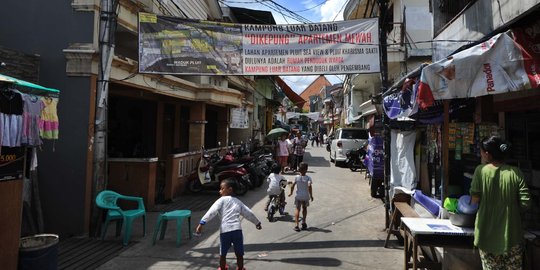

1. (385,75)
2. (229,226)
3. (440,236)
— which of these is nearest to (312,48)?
(385,75)

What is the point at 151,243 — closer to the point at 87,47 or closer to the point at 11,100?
the point at 11,100

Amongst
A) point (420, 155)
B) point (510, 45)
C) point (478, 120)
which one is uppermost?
point (510, 45)

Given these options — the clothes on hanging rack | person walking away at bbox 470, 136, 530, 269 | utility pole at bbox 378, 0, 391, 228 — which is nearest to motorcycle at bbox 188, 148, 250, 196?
utility pole at bbox 378, 0, 391, 228

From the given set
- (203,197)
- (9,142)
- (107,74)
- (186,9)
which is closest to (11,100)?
(9,142)

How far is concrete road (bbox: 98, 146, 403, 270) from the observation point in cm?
563

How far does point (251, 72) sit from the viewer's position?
7.29 m

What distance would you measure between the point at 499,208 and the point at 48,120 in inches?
240

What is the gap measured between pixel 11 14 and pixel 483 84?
8.49 metres

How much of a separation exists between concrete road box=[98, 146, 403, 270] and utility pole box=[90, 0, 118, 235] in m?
1.24

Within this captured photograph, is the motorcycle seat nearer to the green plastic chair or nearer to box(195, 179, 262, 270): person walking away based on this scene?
the green plastic chair

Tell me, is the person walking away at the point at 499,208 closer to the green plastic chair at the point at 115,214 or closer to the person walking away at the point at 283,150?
the green plastic chair at the point at 115,214

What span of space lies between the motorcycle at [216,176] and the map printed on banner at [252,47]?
449 centimetres

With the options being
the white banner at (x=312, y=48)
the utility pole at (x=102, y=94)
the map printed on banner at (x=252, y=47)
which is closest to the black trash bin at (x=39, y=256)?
the utility pole at (x=102, y=94)

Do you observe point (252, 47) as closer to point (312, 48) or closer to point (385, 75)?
point (312, 48)
